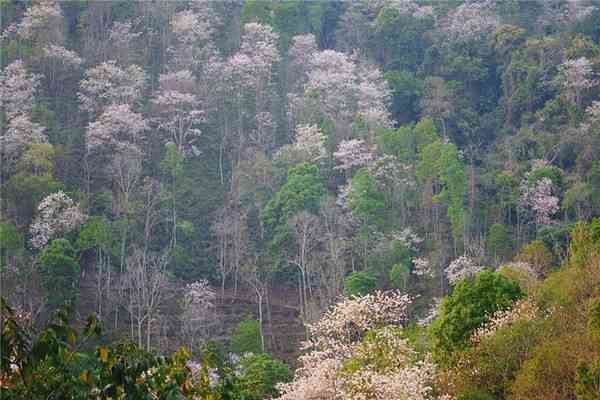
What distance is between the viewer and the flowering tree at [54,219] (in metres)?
32.0

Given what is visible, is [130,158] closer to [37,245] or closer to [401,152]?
[37,245]

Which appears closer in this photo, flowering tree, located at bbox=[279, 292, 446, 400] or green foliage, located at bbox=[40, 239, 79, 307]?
flowering tree, located at bbox=[279, 292, 446, 400]

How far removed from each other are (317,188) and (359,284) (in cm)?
653

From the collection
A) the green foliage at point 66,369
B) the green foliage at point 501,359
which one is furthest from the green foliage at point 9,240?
the green foliage at point 66,369

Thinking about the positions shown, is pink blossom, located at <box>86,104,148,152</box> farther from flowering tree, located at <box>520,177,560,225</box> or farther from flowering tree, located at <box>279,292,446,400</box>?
flowering tree, located at <box>279,292,446,400</box>

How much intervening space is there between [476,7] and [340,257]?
22999 mm

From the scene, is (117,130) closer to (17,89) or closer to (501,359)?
(17,89)

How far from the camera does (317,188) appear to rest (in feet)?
117

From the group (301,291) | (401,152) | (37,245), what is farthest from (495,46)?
(37,245)

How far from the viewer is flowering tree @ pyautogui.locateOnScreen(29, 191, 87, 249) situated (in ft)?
105

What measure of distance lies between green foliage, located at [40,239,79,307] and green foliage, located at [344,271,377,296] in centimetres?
928

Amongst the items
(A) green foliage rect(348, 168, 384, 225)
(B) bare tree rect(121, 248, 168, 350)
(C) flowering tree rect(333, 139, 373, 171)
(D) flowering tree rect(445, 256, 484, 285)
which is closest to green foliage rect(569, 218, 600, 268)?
(D) flowering tree rect(445, 256, 484, 285)

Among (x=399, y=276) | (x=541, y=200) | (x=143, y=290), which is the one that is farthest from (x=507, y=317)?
(x=541, y=200)

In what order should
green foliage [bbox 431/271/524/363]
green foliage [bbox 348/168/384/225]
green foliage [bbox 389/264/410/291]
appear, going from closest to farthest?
green foliage [bbox 431/271/524/363] → green foliage [bbox 389/264/410/291] → green foliage [bbox 348/168/384/225]
